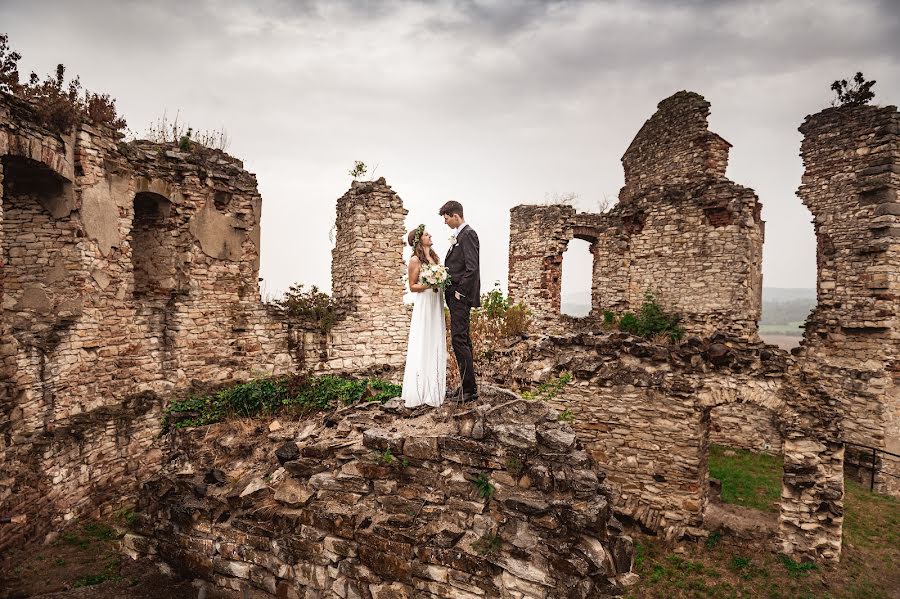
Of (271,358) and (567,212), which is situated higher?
(567,212)

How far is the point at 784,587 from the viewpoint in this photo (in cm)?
696

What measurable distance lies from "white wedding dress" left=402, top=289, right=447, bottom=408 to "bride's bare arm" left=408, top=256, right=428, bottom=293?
0.11 m

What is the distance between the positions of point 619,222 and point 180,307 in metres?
12.9

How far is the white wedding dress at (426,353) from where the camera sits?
20.6 ft

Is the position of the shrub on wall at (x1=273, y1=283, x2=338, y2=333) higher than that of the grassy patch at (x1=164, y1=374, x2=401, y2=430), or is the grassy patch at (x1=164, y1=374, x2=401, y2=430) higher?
the shrub on wall at (x1=273, y1=283, x2=338, y2=333)

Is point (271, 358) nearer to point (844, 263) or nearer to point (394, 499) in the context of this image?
point (394, 499)

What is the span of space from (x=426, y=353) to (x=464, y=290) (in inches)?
37.7

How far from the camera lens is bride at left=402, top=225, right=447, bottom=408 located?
6293 millimetres

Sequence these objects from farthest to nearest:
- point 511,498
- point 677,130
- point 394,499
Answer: point 677,130 → point 394,499 → point 511,498

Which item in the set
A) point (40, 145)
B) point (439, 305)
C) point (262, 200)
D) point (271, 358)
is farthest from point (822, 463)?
point (40, 145)

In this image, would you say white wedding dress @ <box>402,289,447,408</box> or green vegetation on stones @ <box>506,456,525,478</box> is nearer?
green vegetation on stones @ <box>506,456,525,478</box>

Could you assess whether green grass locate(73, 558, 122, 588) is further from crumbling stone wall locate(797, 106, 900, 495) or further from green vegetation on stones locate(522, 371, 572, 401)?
crumbling stone wall locate(797, 106, 900, 495)

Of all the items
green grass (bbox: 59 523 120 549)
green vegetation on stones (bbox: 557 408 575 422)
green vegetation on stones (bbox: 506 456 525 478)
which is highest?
green vegetation on stones (bbox: 506 456 525 478)

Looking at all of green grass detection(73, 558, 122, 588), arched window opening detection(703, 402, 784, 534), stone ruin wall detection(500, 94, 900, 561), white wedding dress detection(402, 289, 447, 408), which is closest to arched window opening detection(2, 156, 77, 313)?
green grass detection(73, 558, 122, 588)
